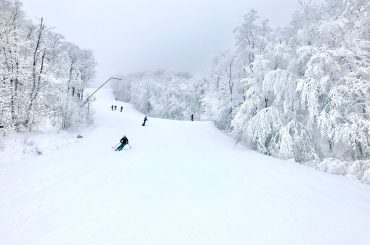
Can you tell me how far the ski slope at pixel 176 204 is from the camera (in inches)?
267

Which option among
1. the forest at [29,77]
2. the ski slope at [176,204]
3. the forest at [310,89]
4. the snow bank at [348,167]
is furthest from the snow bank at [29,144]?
the snow bank at [348,167]

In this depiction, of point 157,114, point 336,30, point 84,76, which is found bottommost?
point 157,114

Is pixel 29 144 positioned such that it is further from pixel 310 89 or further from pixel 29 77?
pixel 310 89

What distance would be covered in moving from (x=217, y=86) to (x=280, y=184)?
26156mm

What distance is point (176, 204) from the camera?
29.3 ft

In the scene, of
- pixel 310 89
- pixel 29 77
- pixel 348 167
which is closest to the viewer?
pixel 348 167

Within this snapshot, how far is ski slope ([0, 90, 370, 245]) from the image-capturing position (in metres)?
6.79

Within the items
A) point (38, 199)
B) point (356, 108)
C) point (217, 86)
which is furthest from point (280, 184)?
point (217, 86)

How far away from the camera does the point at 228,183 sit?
37.7ft

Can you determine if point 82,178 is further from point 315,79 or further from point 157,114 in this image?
point 157,114

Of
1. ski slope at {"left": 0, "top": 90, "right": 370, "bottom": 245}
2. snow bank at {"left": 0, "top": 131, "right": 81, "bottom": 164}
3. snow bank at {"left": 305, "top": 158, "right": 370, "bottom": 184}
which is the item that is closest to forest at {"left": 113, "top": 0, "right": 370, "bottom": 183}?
snow bank at {"left": 305, "top": 158, "right": 370, "bottom": 184}

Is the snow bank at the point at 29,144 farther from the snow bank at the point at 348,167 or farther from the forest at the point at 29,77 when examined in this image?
the snow bank at the point at 348,167

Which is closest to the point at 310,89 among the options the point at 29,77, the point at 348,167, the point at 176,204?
the point at 348,167

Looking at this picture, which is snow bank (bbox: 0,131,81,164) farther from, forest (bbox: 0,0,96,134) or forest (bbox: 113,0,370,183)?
forest (bbox: 113,0,370,183)
